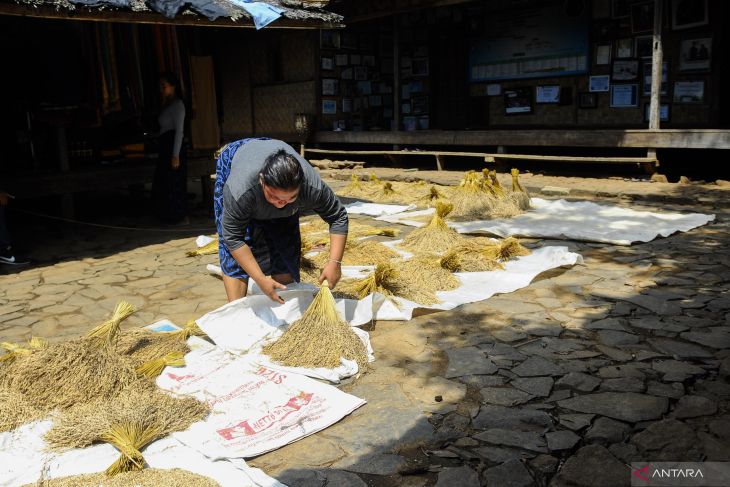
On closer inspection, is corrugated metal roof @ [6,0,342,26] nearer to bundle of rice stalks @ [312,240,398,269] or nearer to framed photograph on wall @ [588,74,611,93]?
bundle of rice stalks @ [312,240,398,269]

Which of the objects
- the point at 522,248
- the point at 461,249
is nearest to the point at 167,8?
the point at 461,249

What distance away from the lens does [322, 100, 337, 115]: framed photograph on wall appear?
14740 mm

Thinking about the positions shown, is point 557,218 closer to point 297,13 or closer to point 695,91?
point 297,13

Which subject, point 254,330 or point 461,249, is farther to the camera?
point 461,249

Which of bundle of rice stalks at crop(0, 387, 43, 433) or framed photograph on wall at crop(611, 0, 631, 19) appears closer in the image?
bundle of rice stalks at crop(0, 387, 43, 433)

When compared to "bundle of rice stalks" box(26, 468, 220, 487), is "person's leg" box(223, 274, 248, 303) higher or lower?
higher

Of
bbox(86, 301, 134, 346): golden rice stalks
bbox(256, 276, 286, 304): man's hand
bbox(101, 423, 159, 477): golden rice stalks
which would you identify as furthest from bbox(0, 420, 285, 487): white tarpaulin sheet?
bbox(256, 276, 286, 304): man's hand

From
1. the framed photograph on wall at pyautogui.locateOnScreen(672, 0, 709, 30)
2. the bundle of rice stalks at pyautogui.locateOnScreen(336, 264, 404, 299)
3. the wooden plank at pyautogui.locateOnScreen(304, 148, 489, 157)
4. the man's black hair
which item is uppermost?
the framed photograph on wall at pyautogui.locateOnScreen(672, 0, 709, 30)

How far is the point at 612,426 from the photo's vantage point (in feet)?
9.48

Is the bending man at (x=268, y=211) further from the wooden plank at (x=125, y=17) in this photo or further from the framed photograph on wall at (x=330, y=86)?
the framed photograph on wall at (x=330, y=86)

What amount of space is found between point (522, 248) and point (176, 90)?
16.0ft

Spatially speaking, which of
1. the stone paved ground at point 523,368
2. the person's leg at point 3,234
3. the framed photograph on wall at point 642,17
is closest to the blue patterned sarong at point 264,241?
the stone paved ground at point 523,368

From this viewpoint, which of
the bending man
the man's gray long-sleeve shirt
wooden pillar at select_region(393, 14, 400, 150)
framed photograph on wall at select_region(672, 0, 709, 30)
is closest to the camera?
the bending man

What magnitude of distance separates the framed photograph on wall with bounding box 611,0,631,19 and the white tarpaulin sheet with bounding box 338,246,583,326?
7360 mm
